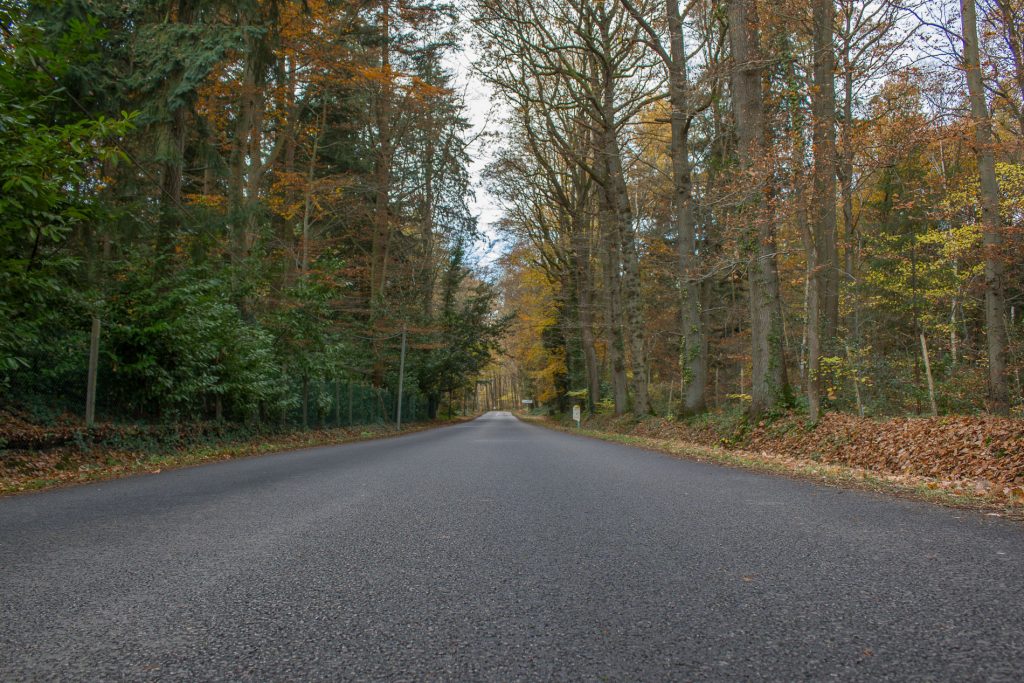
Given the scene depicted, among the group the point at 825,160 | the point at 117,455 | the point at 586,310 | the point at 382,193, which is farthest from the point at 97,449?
the point at 586,310

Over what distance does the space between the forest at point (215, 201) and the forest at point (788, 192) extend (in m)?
4.47

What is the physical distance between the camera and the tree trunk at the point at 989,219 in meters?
10.8

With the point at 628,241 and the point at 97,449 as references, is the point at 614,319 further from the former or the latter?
the point at 97,449

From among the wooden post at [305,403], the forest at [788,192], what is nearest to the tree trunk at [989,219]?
the forest at [788,192]

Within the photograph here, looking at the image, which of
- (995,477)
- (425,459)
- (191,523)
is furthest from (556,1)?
(191,523)

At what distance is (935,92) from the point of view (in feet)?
45.6

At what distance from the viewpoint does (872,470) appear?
821 cm

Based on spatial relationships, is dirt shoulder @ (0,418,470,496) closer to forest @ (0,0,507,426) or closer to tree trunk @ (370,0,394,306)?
forest @ (0,0,507,426)

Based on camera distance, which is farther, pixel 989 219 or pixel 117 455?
pixel 989 219

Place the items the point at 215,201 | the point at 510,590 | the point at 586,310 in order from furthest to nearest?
the point at 586,310 < the point at 215,201 < the point at 510,590

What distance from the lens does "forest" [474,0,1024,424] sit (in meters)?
11.5

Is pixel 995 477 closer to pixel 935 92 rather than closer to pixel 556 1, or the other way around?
pixel 935 92

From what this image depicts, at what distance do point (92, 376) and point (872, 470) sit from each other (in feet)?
39.2

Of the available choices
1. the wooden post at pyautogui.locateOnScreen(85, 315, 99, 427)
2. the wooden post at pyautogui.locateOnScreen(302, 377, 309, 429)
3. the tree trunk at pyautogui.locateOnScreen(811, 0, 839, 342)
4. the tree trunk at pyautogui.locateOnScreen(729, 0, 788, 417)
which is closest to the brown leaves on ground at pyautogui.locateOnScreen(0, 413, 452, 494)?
the wooden post at pyautogui.locateOnScreen(85, 315, 99, 427)
